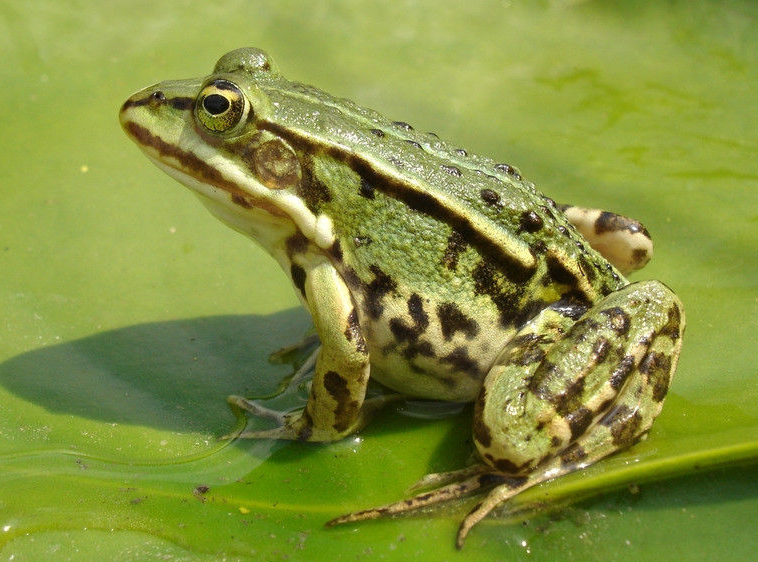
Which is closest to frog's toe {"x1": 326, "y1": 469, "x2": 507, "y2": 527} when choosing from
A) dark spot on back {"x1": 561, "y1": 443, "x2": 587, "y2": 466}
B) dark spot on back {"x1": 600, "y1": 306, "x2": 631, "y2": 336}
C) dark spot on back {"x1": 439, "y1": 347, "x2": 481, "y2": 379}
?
dark spot on back {"x1": 561, "y1": 443, "x2": 587, "y2": 466}

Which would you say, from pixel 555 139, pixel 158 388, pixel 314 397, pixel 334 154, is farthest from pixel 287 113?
pixel 555 139

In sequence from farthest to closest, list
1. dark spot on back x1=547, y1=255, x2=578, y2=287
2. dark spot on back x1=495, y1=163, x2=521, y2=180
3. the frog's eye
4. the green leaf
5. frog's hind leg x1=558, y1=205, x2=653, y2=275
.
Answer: frog's hind leg x1=558, y1=205, x2=653, y2=275
dark spot on back x1=495, y1=163, x2=521, y2=180
dark spot on back x1=547, y1=255, x2=578, y2=287
the frog's eye
the green leaf

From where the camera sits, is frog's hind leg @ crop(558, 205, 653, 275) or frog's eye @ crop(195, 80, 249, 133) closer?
frog's eye @ crop(195, 80, 249, 133)

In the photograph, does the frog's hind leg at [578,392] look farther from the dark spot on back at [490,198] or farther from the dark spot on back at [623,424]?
the dark spot on back at [490,198]

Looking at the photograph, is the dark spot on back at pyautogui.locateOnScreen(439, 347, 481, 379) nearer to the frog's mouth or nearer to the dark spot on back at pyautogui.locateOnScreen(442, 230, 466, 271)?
the dark spot on back at pyautogui.locateOnScreen(442, 230, 466, 271)

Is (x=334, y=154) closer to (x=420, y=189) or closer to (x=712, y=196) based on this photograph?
(x=420, y=189)

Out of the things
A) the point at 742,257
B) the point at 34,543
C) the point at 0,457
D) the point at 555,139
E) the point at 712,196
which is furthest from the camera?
the point at 555,139

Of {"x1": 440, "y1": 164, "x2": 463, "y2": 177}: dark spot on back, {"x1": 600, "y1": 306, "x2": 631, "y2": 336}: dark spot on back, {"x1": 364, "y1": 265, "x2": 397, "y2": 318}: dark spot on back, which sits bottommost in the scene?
{"x1": 600, "y1": 306, "x2": 631, "y2": 336}: dark spot on back

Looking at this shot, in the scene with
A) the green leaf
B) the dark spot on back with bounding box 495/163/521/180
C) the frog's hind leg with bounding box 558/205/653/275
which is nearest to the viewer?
the green leaf

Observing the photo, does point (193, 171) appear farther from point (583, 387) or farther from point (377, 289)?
point (583, 387)
